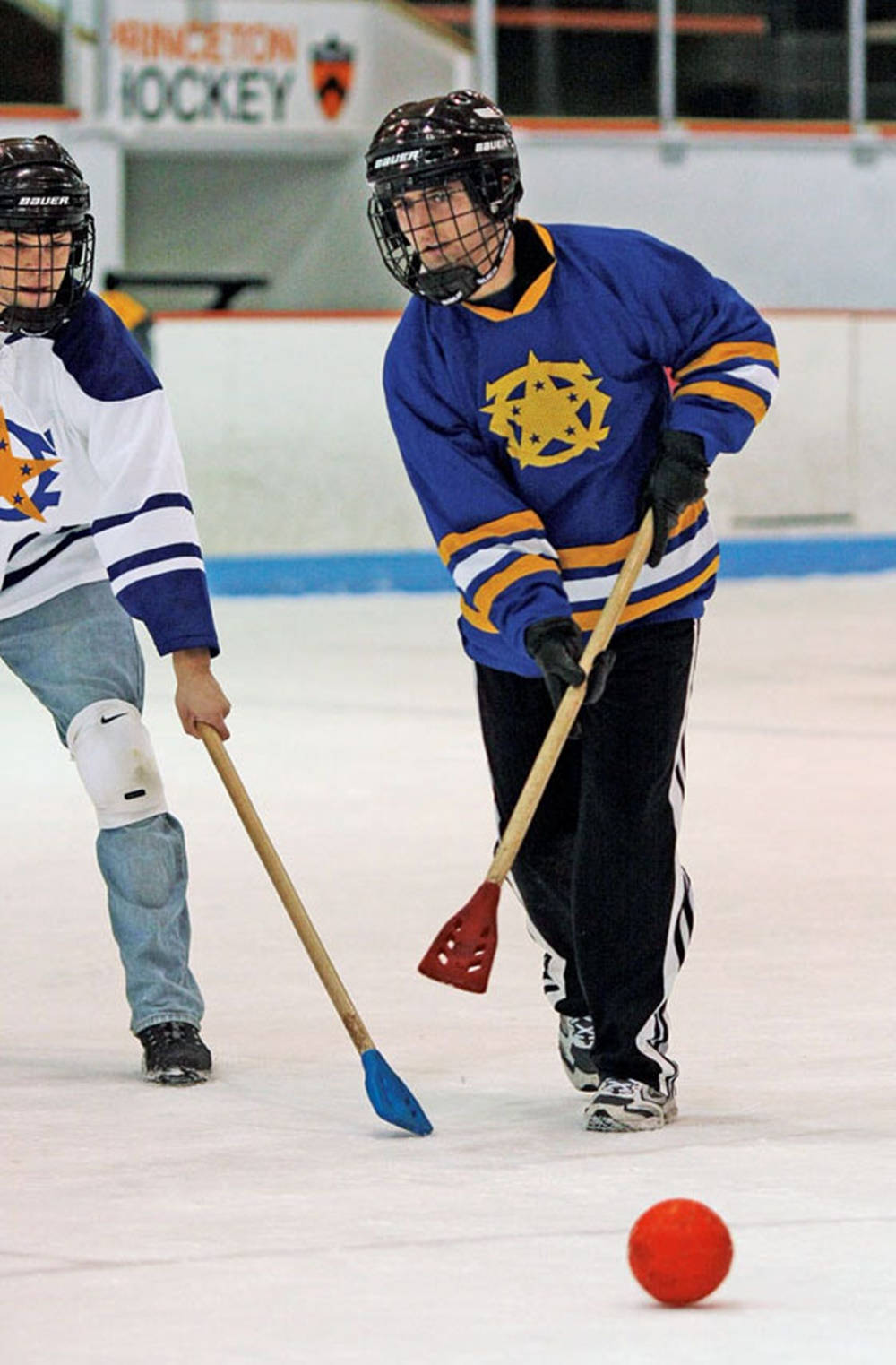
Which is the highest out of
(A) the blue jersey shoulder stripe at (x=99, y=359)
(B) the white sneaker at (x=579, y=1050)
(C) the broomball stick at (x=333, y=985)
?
(A) the blue jersey shoulder stripe at (x=99, y=359)

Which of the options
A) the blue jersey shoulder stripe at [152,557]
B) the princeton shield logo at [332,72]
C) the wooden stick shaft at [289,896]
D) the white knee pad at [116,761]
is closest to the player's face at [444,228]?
the blue jersey shoulder stripe at [152,557]

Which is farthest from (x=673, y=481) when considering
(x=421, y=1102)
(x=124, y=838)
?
(x=124, y=838)

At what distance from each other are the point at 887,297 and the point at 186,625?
11.7 meters

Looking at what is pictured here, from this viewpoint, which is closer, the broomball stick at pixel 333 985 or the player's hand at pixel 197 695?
the broomball stick at pixel 333 985

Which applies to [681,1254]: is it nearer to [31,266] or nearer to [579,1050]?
[579,1050]

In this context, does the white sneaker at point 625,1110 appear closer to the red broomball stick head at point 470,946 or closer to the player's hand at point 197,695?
the red broomball stick head at point 470,946

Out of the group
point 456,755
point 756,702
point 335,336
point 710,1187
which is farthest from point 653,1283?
point 335,336

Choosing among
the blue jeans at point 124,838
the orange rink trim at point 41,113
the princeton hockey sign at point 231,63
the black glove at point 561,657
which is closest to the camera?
the black glove at point 561,657

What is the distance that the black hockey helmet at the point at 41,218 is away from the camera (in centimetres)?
311

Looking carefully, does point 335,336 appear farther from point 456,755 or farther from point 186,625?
point 186,625

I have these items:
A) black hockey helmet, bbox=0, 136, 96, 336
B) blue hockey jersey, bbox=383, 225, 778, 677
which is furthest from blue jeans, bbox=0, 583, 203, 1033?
blue hockey jersey, bbox=383, 225, 778, 677

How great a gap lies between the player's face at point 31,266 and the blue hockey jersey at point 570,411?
1.39ft

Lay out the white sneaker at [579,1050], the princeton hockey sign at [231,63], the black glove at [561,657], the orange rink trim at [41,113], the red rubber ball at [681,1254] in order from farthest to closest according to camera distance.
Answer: the princeton hockey sign at [231,63], the orange rink trim at [41,113], the white sneaker at [579,1050], the black glove at [561,657], the red rubber ball at [681,1254]

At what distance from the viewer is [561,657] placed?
2.83m
